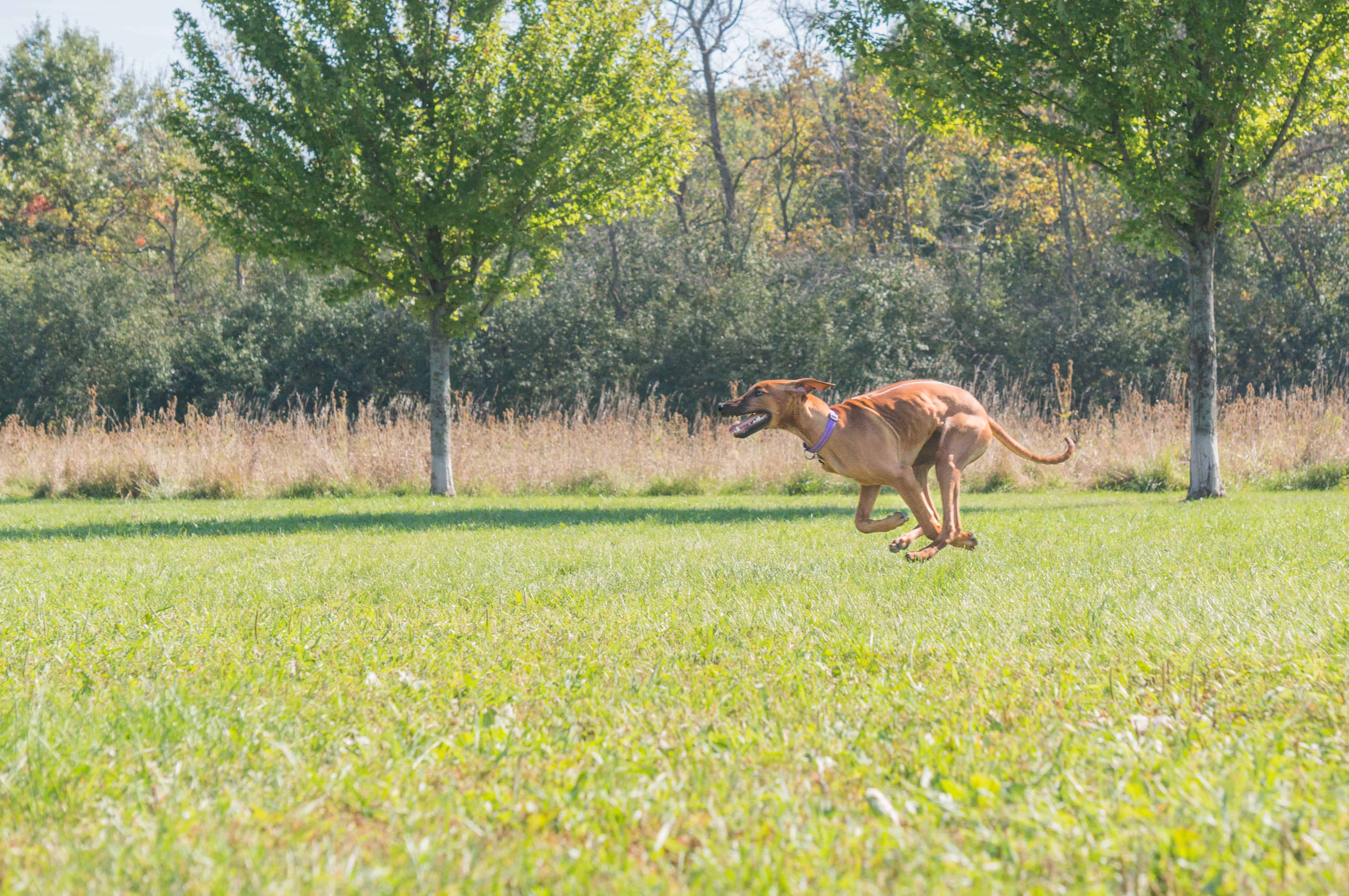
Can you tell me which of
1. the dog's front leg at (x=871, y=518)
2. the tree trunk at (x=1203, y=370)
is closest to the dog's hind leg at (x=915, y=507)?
the dog's front leg at (x=871, y=518)

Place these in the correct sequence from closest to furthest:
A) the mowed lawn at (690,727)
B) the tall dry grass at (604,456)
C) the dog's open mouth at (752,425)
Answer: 1. the mowed lawn at (690,727)
2. the dog's open mouth at (752,425)
3. the tall dry grass at (604,456)

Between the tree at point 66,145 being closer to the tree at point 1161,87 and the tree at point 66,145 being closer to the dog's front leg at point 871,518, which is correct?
the tree at point 1161,87

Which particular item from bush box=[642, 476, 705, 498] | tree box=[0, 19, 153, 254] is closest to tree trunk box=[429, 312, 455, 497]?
bush box=[642, 476, 705, 498]

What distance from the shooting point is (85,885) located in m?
2.58

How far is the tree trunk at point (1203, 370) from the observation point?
49.0 ft

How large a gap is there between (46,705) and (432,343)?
1394cm

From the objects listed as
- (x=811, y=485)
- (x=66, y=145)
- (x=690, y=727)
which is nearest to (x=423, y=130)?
(x=811, y=485)

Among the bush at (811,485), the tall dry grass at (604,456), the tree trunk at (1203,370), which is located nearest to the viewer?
the tree trunk at (1203,370)

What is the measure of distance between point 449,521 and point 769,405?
7.02m

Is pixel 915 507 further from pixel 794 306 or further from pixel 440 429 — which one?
pixel 794 306

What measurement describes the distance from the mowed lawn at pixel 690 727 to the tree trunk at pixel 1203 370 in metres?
7.44

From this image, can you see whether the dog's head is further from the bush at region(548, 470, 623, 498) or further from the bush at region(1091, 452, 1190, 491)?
the bush at region(1091, 452, 1190, 491)

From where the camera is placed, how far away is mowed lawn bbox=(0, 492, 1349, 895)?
2.73 meters

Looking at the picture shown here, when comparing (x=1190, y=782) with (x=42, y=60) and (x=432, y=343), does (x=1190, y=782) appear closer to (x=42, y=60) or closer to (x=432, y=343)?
(x=432, y=343)
